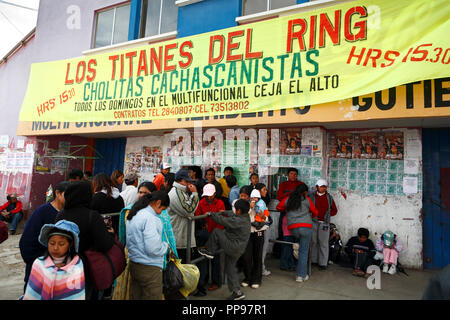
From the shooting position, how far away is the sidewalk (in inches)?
159

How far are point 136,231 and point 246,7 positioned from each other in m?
5.84

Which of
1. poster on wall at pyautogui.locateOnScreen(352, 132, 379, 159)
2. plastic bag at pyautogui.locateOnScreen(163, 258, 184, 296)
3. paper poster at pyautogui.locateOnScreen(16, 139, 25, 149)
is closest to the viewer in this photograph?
plastic bag at pyautogui.locateOnScreen(163, 258, 184, 296)

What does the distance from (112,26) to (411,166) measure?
8.98 meters

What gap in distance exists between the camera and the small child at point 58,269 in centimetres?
197

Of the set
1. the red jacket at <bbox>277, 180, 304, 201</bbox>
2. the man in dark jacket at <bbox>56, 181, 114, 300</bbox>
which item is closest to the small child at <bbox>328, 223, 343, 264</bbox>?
the red jacket at <bbox>277, 180, 304, 201</bbox>

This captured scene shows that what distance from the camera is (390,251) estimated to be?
16.8 feet

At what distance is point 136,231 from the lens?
9.02 feet

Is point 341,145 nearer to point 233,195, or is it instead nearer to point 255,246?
point 233,195

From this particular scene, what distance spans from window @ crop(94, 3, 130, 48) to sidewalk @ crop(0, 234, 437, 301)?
21.6 ft

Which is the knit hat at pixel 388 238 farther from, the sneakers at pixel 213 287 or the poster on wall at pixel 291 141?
the sneakers at pixel 213 287

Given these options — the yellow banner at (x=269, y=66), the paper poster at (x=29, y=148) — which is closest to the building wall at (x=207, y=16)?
the yellow banner at (x=269, y=66)

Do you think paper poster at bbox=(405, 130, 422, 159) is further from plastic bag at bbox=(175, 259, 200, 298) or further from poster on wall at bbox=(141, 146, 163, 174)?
poster on wall at bbox=(141, 146, 163, 174)

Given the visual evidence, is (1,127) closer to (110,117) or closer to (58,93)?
(58,93)

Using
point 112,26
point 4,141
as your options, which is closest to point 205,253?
point 112,26
